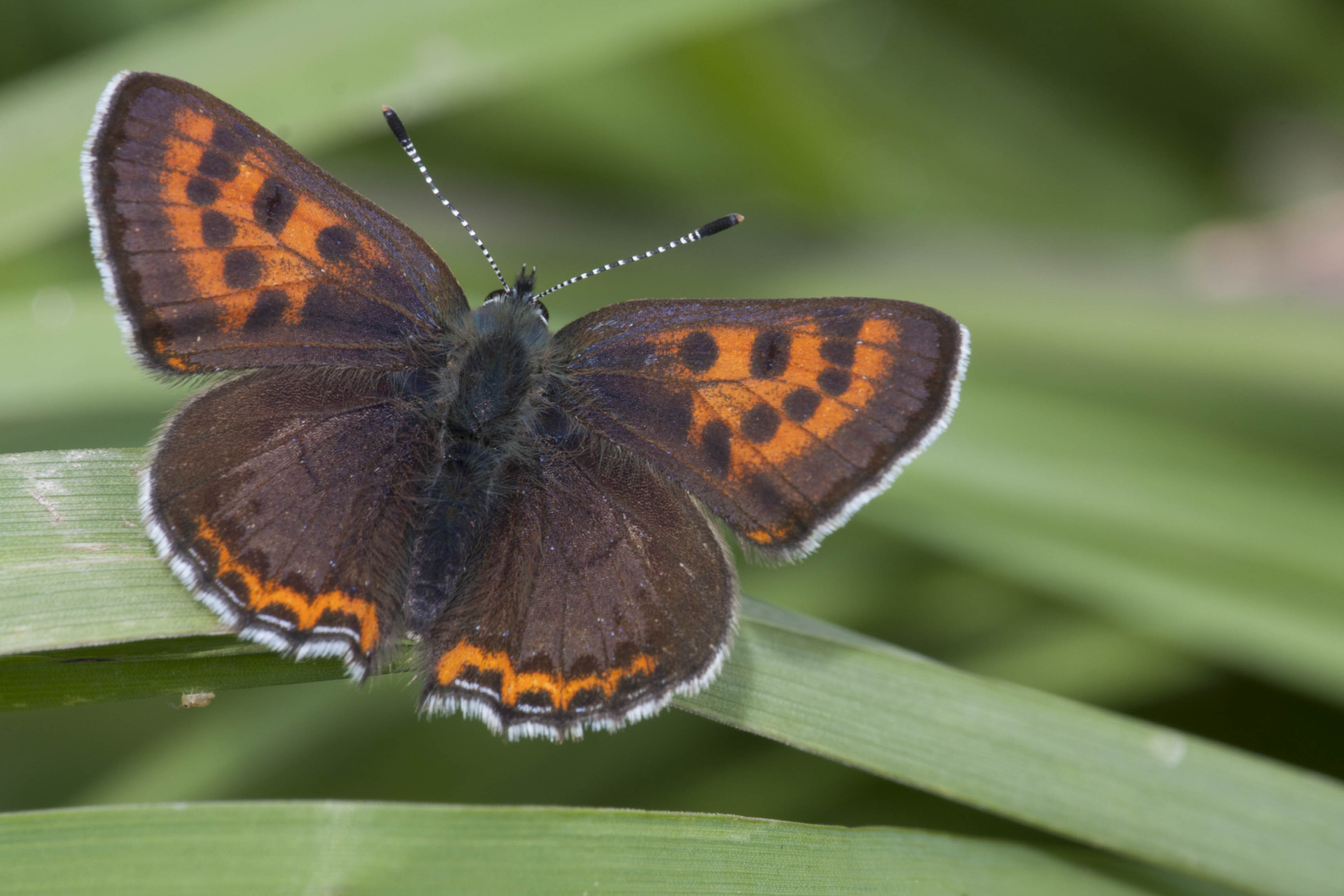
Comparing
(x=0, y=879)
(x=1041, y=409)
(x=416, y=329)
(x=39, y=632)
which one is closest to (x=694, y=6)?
(x=416, y=329)

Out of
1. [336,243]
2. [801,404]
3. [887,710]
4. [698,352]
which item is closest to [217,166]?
[336,243]

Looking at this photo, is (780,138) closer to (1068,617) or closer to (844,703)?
(1068,617)

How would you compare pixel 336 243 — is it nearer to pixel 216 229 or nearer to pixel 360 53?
pixel 216 229

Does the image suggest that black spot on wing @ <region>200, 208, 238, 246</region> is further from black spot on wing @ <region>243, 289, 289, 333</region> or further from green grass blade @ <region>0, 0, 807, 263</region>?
green grass blade @ <region>0, 0, 807, 263</region>

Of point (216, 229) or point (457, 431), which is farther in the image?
point (457, 431)

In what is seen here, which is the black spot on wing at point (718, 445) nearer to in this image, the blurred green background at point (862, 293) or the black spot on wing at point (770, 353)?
the black spot on wing at point (770, 353)

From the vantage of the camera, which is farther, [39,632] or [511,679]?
[511,679]
